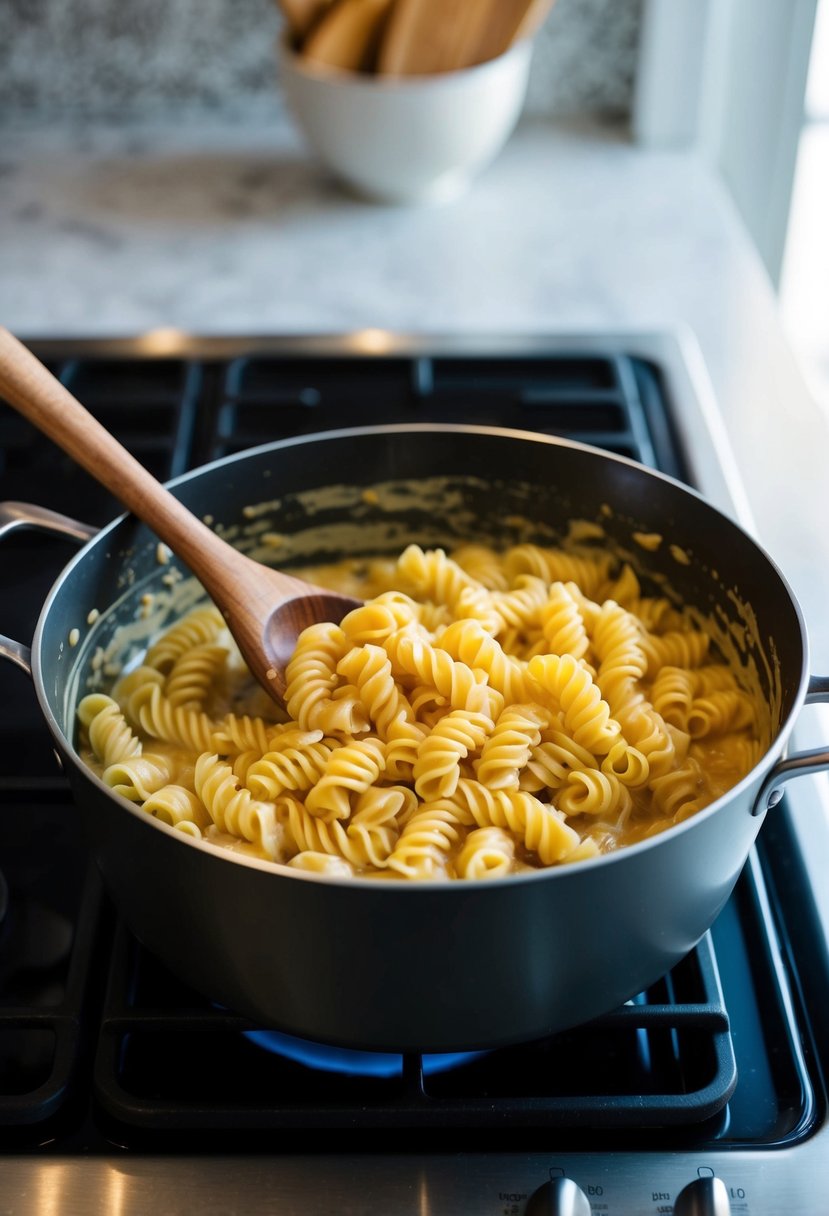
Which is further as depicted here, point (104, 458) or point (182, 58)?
point (182, 58)

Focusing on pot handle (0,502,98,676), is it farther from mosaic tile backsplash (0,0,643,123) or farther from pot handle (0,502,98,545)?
mosaic tile backsplash (0,0,643,123)

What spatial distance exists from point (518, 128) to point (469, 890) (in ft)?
5.81

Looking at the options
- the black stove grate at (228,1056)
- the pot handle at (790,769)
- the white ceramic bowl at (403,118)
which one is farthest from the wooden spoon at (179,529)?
the white ceramic bowl at (403,118)

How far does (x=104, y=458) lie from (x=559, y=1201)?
71 cm

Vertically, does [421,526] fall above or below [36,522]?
above

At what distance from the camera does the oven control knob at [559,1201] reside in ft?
2.70

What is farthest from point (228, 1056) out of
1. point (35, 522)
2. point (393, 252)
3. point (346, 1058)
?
point (393, 252)

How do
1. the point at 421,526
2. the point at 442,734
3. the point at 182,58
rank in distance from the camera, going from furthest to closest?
the point at 182,58 → the point at 421,526 → the point at 442,734

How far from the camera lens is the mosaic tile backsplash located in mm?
2104

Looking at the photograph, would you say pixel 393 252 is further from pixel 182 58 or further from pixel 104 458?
pixel 104 458

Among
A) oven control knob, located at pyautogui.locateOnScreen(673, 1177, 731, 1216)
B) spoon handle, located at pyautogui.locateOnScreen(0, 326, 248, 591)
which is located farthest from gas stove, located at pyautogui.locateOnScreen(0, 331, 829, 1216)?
spoon handle, located at pyautogui.locateOnScreen(0, 326, 248, 591)

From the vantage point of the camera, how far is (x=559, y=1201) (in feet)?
2.71

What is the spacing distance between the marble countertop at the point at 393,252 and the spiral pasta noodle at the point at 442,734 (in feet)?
1.38

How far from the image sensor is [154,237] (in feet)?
6.41
